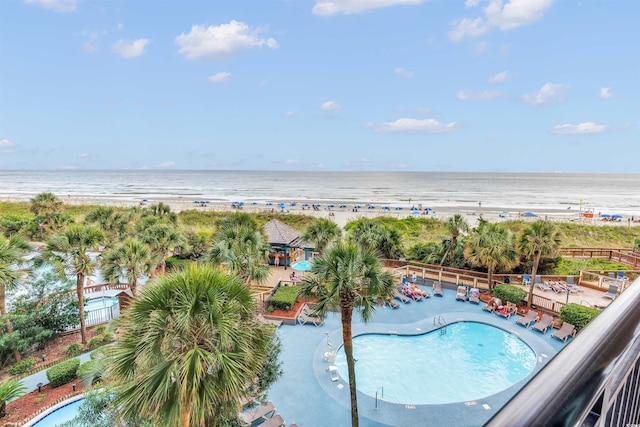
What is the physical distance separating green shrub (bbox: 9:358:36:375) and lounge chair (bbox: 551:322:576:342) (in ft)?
68.2

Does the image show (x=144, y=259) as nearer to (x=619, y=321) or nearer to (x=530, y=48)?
(x=619, y=321)

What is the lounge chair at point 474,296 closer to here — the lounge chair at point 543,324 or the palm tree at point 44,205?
the lounge chair at point 543,324

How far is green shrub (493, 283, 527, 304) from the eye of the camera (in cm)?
1680

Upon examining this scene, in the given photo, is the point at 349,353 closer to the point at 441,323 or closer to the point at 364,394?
the point at 364,394

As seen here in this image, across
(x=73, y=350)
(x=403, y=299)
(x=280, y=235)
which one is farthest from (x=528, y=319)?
(x=73, y=350)

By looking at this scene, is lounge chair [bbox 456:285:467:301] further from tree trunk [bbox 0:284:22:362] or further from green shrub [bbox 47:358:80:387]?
tree trunk [bbox 0:284:22:362]

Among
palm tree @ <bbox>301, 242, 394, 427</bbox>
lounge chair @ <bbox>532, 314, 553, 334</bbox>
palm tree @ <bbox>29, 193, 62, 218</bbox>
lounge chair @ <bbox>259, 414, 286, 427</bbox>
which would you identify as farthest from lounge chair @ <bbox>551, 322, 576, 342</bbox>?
palm tree @ <bbox>29, 193, 62, 218</bbox>

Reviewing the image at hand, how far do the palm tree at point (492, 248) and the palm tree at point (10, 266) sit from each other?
826 inches

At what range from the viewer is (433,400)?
1113cm

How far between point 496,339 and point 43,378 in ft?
59.1

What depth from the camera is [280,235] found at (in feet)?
77.9

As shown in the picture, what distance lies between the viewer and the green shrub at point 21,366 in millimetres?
11219

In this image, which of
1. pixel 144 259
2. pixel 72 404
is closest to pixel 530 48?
pixel 144 259

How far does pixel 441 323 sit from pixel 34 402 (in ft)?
52.2
